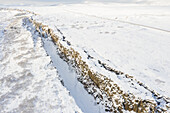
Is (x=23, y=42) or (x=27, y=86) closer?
(x=27, y=86)

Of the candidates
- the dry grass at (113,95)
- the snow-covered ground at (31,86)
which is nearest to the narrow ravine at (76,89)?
the dry grass at (113,95)

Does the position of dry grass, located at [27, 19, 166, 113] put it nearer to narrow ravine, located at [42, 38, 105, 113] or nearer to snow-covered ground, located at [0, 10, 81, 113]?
narrow ravine, located at [42, 38, 105, 113]

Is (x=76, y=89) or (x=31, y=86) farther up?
(x=31, y=86)

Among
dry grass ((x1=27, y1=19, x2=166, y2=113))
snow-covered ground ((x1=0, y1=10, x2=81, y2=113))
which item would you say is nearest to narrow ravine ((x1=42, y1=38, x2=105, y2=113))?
dry grass ((x1=27, y1=19, x2=166, y2=113))

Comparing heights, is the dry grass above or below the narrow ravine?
above

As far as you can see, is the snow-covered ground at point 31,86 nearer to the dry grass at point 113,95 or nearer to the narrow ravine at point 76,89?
the narrow ravine at point 76,89

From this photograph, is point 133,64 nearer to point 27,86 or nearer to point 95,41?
point 95,41

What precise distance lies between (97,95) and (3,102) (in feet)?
8.02

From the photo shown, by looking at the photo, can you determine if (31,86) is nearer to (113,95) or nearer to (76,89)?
(76,89)

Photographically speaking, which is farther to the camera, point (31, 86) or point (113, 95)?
point (31, 86)

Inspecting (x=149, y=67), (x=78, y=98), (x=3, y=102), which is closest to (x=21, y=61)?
(x=3, y=102)

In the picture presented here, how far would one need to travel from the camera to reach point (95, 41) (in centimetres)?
593

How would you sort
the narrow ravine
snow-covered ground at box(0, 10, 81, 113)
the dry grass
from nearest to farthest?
the dry grass < snow-covered ground at box(0, 10, 81, 113) < the narrow ravine

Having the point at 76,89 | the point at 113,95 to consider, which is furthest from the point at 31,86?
the point at 113,95
